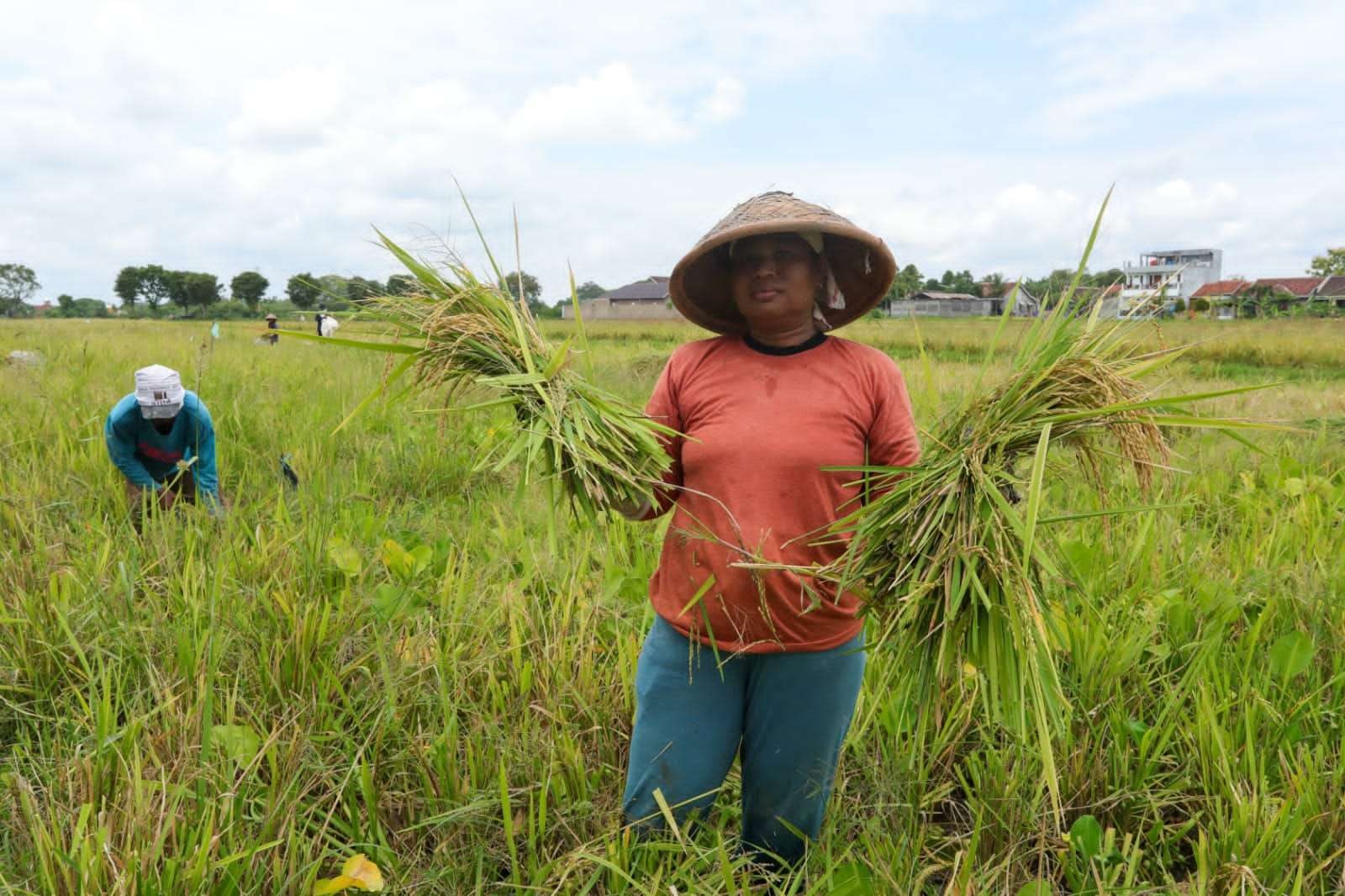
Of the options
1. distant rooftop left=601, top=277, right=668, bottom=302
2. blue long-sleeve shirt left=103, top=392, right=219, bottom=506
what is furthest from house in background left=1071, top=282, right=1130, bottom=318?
distant rooftop left=601, top=277, right=668, bottom=302

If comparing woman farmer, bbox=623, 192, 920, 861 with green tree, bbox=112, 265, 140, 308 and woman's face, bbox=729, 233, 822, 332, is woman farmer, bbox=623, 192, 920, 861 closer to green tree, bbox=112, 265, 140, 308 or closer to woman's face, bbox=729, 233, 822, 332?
woman's face, bbox=729, 233, 822, 332

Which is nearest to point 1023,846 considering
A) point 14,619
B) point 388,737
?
point 388,737

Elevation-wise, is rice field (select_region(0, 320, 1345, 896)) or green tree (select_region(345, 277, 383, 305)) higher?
green tree (select_region(345, 277, 383, 305))

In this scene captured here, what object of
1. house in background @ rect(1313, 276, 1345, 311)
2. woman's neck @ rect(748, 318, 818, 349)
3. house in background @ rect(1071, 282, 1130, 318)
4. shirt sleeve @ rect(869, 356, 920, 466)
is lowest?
shirt sleeve @ rect(869, 356, 920, 466)

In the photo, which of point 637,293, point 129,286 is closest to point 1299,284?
point 637,293

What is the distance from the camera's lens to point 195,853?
56.5 inches

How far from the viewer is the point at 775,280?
164cm

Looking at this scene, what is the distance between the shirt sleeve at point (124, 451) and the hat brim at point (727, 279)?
2.91m

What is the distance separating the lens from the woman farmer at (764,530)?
1.61 meters

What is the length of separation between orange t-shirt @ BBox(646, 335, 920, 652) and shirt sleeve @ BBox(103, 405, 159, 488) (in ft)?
9.87

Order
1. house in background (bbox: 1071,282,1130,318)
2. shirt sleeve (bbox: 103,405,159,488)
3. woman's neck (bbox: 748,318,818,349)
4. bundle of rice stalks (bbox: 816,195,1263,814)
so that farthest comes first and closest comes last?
shirt sleeve (bbox: 103,405,159,488), woman's neck (bbox: 748,318,818,349), house in background (bbox: 1071,282,1130,318), bundle of rice stalks (bbox: 816,195,1263,814)

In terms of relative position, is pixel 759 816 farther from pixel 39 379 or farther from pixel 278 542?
pixel 39 379

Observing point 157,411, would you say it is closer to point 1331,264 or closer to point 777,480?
point 777,480

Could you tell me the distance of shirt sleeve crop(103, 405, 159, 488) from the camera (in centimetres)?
350
